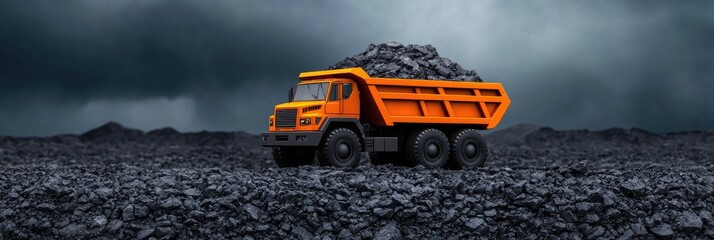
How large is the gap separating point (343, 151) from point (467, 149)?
279cm

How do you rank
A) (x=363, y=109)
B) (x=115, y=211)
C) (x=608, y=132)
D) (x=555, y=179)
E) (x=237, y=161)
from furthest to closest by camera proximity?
(x=608, y=132), (x=237, y=161), (x=363, y=109), (x=555, y=179), (x=115, y=211)

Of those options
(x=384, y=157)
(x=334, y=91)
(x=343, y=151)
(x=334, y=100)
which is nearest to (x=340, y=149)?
(x=343, y=151)

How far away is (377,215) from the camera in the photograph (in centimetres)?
1006

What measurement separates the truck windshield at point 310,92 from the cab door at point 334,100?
173 mm

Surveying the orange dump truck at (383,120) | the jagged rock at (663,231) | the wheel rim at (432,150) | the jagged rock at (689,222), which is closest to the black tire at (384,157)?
the orange dump truck at (383,120)

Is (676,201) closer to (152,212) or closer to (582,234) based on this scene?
(582,234)

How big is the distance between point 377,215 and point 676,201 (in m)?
4.96

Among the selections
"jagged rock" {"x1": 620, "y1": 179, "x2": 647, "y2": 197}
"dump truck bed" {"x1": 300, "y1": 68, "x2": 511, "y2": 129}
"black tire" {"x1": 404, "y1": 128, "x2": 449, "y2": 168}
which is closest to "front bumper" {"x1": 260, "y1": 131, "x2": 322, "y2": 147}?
"dump truck bed" {"x1": 300, "y1": 68, "x2": 511, "y2": 129}

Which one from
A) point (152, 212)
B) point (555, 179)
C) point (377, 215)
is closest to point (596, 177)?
Answer: point (555, 179)

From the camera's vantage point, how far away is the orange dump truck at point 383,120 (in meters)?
13.1

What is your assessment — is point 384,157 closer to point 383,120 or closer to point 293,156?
point 383,120

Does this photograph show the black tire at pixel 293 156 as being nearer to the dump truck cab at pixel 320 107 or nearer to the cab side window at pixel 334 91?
the dump truck cab at pixel 320 107

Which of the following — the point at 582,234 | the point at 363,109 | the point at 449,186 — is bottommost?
the point at 582,234

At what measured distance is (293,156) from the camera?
1438cm
